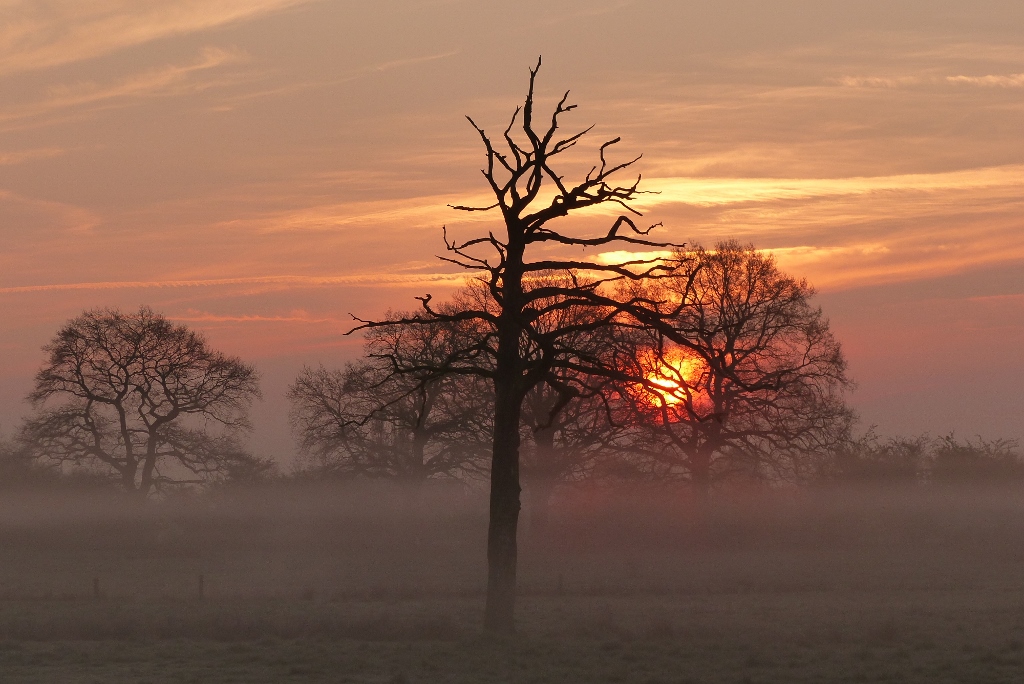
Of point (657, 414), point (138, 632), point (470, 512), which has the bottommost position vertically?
point (138, 632)

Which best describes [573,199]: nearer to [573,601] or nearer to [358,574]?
[573,601]

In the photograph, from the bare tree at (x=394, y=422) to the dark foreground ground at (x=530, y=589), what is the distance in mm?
1997

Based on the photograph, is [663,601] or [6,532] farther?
[6,532]

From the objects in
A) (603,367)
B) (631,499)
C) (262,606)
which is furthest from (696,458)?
(603,367)

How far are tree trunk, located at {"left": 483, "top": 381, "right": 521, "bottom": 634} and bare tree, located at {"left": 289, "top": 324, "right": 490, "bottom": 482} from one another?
2618 cm

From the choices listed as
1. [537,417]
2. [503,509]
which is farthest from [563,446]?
[503,509]

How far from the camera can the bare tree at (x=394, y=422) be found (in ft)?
166

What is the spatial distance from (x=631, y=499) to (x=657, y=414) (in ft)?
27.9

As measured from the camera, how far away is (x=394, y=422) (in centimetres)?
5494

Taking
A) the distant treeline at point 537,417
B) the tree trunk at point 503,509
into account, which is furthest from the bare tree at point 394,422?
the tree trunk at point 503,509

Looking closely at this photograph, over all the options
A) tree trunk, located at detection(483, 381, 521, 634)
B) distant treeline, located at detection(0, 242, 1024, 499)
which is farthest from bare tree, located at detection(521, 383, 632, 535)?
tree trunk, located at detection(483, 381, 521, 634)

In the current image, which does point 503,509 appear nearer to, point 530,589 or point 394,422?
point 530,589

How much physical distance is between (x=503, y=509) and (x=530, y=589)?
12675 mm

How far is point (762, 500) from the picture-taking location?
4722cm
